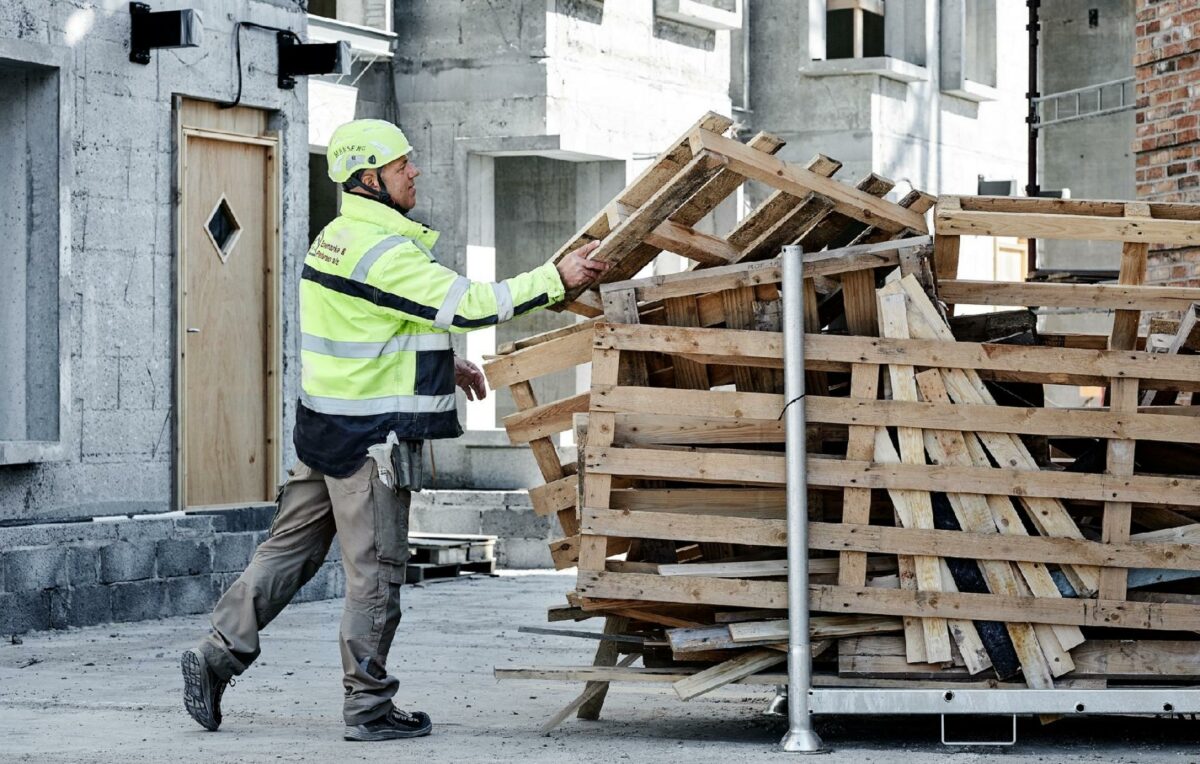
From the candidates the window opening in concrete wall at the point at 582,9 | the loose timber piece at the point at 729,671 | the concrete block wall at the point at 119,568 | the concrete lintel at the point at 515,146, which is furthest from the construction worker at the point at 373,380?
the window opening in concrete wall at the point at 582,9

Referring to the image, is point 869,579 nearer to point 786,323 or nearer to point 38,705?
point 786,323

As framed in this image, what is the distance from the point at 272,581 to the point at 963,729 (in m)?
2.64

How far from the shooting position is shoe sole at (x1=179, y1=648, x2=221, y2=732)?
7367 mm

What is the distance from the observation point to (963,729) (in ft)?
24.1

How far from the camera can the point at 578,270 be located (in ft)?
23.2

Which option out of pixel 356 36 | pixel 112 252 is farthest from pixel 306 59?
pixel 356 36

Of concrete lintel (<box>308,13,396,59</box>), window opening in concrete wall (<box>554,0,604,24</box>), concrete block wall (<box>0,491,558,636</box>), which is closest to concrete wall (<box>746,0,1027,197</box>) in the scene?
window opening in concrete wall (<box>554,0,604,24</box>)

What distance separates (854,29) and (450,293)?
1710 cm

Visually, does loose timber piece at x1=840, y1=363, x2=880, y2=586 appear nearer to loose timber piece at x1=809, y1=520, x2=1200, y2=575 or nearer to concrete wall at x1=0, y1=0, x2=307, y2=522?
loose timber piece at x1=809, y1=520, x2=1200, y2=575

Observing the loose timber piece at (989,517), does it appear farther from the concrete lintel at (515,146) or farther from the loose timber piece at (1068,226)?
the concrete lintel at (515,146)

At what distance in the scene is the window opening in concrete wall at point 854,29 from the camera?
2314 centimetres

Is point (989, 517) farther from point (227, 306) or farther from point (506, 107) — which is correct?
point (506, 107)

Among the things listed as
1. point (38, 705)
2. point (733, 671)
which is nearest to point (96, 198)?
point (38, 705)

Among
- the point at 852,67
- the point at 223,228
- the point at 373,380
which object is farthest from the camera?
the point at 852,67
